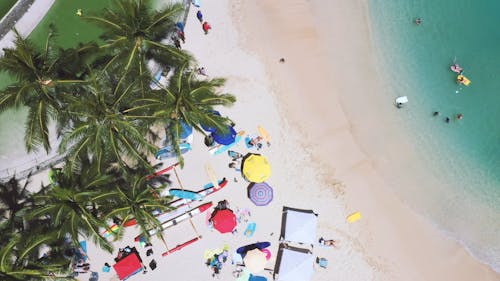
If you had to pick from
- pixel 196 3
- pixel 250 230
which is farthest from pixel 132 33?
pixel 250 230

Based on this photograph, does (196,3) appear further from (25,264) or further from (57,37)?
(25,264)

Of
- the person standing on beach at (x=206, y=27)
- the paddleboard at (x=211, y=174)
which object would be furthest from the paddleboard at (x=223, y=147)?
the person standing on beach at (x=206, y=27)

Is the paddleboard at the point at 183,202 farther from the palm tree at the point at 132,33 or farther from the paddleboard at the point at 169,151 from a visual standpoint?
the palm tree at the point at 132,33

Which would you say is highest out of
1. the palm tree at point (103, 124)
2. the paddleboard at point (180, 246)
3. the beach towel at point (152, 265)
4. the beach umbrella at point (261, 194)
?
the palm tree at point (103, 124)

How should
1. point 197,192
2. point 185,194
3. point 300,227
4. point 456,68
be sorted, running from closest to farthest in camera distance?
1. point 300,227
2. point 185,194
3. point 197,192
4. point 456,68

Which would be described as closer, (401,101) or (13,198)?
(13,198)

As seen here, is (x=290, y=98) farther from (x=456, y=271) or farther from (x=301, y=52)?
(x=456, y=271)
